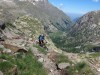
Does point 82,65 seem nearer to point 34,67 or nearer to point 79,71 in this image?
point 79,71

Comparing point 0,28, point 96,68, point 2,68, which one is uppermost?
point 0,28

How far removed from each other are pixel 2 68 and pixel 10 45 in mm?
8395

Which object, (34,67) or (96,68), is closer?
(34,67)

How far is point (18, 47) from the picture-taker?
2762 cm

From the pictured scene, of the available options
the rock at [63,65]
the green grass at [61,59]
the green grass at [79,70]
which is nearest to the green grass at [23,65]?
the rock at [63,65]

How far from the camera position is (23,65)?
22.4 meters

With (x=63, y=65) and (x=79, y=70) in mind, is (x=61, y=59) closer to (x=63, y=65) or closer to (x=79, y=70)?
(x=63, y=65)

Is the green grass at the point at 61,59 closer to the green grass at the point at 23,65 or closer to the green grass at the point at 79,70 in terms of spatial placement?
the green grass at the point at 79,70

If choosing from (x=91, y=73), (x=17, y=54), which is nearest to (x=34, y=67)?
(x=17, y=54)

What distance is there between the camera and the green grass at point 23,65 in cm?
2012

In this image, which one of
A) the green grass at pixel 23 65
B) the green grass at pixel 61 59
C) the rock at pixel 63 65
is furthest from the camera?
the green grass at pixel 61 59

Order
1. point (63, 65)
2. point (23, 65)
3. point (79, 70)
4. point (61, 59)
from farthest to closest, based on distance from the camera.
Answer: point (61, 59), point (63, 65), point (79, 70), point (23, 65)

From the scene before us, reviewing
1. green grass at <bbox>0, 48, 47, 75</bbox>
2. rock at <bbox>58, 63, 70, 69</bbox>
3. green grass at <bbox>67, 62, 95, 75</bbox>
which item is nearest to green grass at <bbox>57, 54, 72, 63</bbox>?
rock at <bbox>58, 63, 70, 69</bbox>

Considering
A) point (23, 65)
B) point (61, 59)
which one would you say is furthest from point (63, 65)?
point (23, 65)
